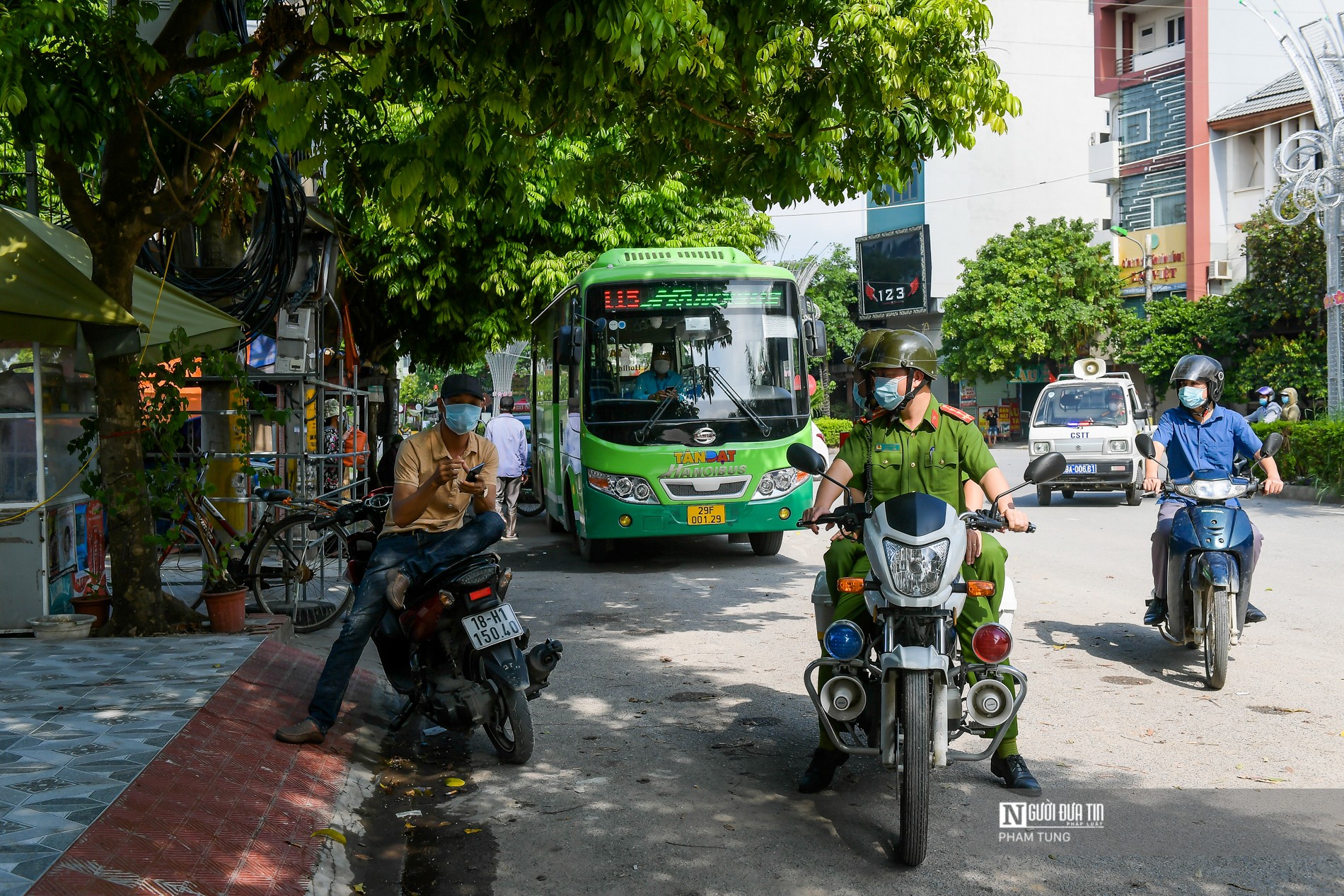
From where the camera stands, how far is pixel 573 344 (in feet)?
40.4

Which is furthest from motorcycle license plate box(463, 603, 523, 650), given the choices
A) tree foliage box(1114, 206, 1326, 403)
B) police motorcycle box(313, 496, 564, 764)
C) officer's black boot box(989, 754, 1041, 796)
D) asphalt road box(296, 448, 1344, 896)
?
tree foliage box(1114, 206, 1326, 403)

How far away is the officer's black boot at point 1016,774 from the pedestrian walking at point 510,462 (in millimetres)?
10923

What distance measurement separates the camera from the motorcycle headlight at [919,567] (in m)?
4.07

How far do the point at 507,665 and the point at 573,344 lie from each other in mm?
7270

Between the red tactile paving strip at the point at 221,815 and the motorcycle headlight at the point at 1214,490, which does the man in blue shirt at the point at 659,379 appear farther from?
the red tactile paving strip at the point at 221,815

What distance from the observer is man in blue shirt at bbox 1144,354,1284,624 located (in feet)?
22.8

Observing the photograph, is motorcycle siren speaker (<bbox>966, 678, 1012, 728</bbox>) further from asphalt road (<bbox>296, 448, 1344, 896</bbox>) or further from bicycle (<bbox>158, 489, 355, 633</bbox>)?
bicycle (<bbox>158, 489, 355, 633</bbox>)

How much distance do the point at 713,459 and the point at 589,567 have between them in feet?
5.91

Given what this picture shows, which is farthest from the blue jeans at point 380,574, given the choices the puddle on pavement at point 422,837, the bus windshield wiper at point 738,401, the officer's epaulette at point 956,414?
the bus windshield wiper at point 738,401


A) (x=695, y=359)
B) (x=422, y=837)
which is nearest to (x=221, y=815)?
(x=422, y=837)

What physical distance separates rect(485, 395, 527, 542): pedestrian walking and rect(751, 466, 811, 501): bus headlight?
171 inches

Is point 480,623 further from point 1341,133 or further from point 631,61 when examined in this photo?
point 1341,133

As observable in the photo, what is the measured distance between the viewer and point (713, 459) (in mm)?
11992

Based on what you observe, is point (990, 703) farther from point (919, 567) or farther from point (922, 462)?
point (922, 462)
